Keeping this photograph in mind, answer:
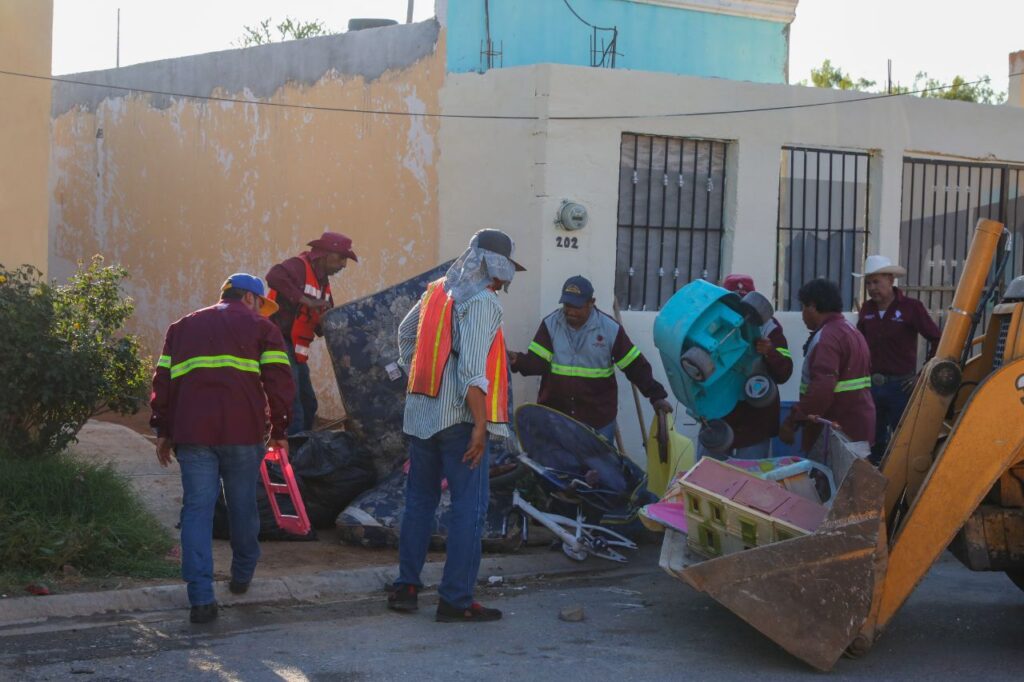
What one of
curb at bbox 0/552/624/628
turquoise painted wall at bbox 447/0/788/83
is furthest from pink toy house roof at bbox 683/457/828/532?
turquoise painted wall at bbox 447/0/788/83

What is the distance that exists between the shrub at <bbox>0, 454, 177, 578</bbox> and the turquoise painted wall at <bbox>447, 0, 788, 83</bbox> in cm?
666

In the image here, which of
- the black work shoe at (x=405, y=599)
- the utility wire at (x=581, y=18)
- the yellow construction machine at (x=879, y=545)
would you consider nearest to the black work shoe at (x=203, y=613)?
the black work shoe at (x=405, y=599)

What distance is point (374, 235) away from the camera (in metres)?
11.9

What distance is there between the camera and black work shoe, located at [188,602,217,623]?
20.2ft

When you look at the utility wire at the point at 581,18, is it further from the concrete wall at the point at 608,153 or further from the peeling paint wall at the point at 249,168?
the concrete wall at the point at 608,153

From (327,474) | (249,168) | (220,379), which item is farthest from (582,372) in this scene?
(249,168)

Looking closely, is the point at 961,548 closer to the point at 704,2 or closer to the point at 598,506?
the point at 598,506

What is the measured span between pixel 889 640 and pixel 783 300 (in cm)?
566

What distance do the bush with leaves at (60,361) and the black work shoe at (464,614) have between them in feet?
8.07

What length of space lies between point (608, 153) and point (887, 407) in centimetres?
291

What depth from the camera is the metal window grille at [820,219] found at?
1139 cm

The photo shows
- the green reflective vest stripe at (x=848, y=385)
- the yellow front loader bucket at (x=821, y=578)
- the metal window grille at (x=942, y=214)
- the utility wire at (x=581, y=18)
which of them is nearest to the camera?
the yellow front loader bucket at (x=821, y=578)

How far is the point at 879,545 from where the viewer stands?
544cm

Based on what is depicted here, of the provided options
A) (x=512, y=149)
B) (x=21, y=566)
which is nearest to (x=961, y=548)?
(x=21, y=566)
